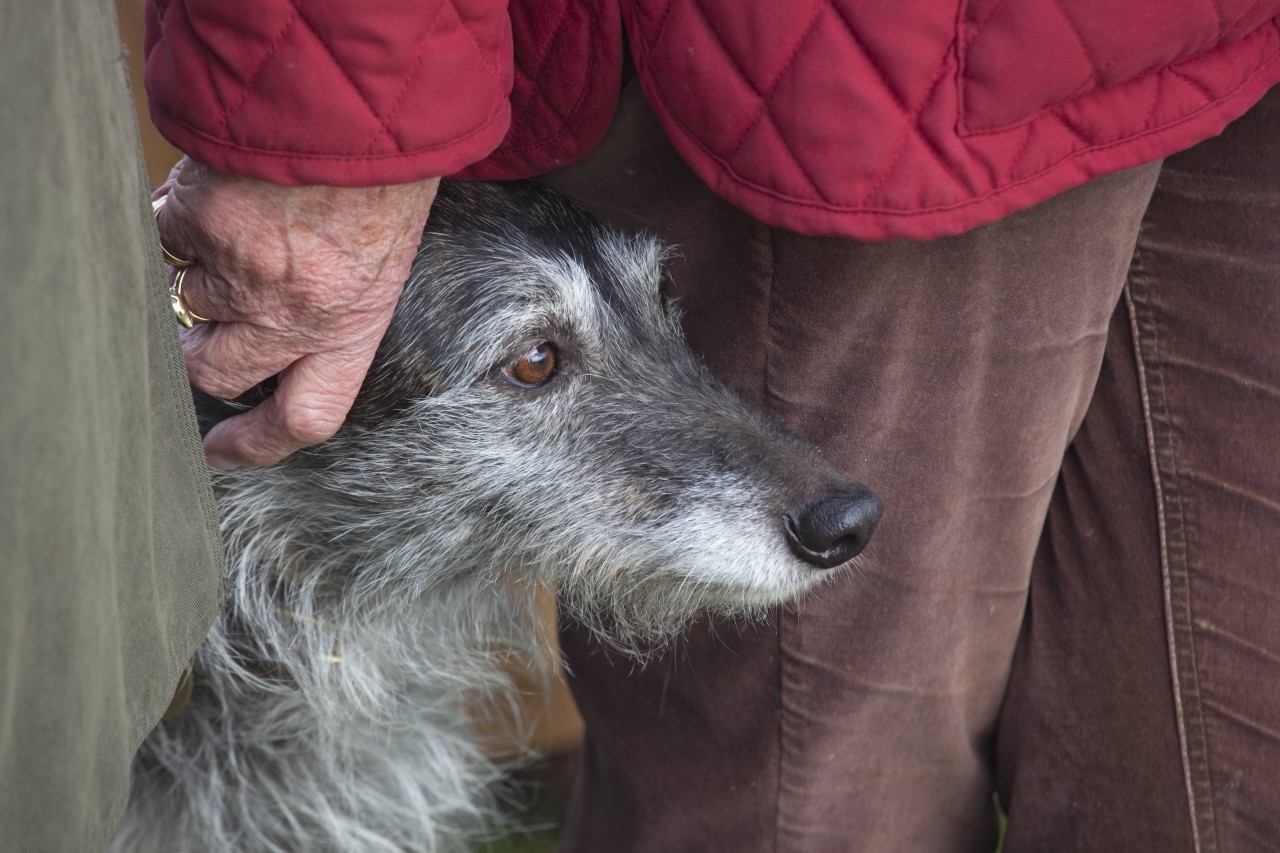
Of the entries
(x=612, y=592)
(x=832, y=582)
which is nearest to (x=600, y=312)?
(x=612, y=592)

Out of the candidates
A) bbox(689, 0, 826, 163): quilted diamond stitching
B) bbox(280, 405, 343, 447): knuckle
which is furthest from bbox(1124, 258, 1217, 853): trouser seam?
bbox(280, 405, 343, 447): knuckle

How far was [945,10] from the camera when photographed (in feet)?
4.20

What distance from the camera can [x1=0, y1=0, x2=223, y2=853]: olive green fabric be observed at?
922mm

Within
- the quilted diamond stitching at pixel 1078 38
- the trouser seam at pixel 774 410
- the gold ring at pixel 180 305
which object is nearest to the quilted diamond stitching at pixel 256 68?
the gold ring at pixel 180 305

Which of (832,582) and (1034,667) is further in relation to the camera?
(1034,667)

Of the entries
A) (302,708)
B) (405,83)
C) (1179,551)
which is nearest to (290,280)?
(405,83)

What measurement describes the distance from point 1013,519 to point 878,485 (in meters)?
0.24

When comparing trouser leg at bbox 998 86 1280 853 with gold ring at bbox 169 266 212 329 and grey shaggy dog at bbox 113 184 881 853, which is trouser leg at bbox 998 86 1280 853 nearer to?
grey shaggy dog at bbox 113 184 881 853

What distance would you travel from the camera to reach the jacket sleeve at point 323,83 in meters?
1.19

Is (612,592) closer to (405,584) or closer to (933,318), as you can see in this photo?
(405,584)

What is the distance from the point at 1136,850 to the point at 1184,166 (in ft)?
3.61

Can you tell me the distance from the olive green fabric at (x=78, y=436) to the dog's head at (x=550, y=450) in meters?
0.71

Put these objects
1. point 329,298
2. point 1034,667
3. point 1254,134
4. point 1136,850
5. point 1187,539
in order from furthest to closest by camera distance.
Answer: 1. point 1034,667
2. point 1136,850
3. point 1187,539
4. point 1254,134
5. point 329,298

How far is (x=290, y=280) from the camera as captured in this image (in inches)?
53.1
